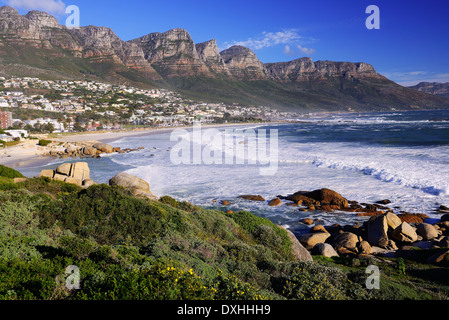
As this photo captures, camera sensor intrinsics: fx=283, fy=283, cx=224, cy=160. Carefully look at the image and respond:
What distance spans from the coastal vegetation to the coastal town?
222 feet

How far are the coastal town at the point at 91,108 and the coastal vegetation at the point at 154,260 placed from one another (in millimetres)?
67664

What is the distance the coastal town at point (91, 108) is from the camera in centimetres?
7662

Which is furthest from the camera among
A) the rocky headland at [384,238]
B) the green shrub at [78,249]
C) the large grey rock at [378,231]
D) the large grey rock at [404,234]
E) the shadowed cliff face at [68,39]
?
the shadowed cliff face at [68,39]

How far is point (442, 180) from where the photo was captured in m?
19.4

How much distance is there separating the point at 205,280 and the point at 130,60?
19708 centimetres

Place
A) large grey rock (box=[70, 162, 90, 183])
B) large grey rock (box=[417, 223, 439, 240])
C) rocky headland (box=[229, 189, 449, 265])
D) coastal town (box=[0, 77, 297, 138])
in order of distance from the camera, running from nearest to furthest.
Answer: rocky headland (box=[229, 189, 449, 265])
large grey rock (box=[417, 223, 439, 240])
large grey rock (box=[70, 162, 90, 183])
coastal town (box=[0, 77, 297, 138])

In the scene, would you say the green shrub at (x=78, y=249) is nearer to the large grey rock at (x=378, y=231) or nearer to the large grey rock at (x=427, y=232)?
the large grey rock at (x=378, y=231)

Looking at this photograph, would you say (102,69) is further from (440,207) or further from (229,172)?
(440,207)

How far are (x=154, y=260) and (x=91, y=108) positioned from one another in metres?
107

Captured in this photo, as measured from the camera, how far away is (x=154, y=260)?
5.74 metres

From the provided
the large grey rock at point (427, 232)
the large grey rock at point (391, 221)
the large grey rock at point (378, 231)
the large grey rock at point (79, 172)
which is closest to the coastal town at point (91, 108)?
the large grey rock at point (79, 172)

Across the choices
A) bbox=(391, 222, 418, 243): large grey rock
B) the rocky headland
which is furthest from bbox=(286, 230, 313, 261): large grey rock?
bbox=(391, 222, 418, 243): large grey rock

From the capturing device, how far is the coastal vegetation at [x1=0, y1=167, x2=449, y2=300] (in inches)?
174

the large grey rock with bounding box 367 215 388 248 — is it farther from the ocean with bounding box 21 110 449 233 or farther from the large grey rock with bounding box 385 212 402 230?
the ocean with bounding box 21 110 449 233
